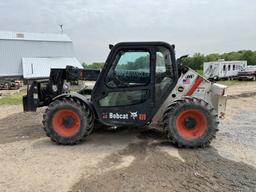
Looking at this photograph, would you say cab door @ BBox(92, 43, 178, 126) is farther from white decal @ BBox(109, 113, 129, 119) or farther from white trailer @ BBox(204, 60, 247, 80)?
white trailer @ BBox(204, 60, 247, 80)

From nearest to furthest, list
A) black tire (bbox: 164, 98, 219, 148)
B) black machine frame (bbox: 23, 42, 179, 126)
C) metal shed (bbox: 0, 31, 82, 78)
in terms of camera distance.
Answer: black tire (bbox: 164, 98, 219, 148)
black machine frame (bbox: 23, 42, 179, 126)
metal shed (bbox: 0, 31, 82, 78)

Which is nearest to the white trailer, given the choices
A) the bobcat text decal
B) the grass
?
the grass

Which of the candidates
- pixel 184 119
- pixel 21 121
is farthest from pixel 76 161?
pixel 21 121

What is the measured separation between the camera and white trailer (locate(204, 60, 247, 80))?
31391 millimetres

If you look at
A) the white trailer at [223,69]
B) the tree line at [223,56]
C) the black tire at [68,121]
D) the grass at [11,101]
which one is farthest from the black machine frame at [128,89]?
the tree line at [223,56]

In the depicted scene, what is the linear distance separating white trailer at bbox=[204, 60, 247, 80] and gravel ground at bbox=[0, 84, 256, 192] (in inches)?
1003

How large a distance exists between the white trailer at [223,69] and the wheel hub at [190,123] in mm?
25943

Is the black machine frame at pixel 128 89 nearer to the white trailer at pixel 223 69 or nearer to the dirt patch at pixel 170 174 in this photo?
the dirt patch at pixel 170 174

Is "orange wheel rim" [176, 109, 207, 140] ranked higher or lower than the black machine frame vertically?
lower

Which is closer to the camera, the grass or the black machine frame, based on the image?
the black machine frame

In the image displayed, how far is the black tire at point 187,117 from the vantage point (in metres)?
5.61

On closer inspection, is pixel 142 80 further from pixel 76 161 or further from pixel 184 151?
pixel 76 161

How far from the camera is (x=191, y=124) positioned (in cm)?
573

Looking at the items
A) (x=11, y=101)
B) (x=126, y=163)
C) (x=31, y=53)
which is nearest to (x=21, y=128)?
(x=126, y=163)
